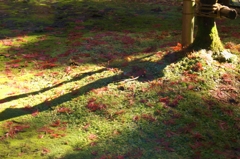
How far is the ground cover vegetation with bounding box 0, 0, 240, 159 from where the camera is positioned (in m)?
4.31

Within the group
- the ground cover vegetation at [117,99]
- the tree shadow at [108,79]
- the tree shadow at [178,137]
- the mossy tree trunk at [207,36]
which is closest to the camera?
the tree shadow at [178,137]

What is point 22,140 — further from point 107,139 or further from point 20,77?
point 20,77

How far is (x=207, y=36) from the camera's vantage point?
6.05 m

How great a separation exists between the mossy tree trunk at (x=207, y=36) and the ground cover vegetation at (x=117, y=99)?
6.6 inches

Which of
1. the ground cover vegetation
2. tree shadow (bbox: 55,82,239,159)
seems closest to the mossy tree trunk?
the ground cover vegetation

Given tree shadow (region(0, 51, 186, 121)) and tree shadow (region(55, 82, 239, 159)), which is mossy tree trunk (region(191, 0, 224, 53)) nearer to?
tree shadow (region(0, 51, 186, 121))

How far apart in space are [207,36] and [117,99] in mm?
2340

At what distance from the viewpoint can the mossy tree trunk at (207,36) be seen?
6.02m

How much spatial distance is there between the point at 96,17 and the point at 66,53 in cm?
433

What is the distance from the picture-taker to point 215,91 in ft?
17.8

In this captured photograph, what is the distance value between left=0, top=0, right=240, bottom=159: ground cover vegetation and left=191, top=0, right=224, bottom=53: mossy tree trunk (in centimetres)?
17

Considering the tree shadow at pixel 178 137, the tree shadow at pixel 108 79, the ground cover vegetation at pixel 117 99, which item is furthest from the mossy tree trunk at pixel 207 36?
the tree shadow at pixel 178 137

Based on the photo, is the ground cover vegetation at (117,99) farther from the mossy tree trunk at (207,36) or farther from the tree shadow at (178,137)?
the mossy tree trunk at (207,36)

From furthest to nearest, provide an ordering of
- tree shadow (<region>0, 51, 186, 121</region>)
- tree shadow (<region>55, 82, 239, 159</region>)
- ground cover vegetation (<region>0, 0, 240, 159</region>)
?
tree shadow (<region>0, 51, 186, 121</region>)
ground cover vegetation (<region>0, 0, 240, 159</region>)
tree shadow (<region>55, 82, 239, 159</region>)
